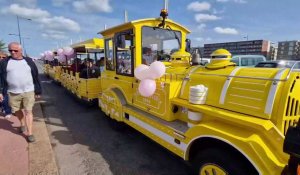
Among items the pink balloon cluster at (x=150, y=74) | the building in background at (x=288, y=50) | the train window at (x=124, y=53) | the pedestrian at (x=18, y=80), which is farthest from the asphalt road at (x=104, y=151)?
the building in background at (x=288, y=50)

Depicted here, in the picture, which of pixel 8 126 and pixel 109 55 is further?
pixel 109 55

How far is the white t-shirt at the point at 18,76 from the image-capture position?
3596 millimetres

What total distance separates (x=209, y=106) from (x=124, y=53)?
220 cm

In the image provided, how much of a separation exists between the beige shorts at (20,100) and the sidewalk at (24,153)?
0.63 meters

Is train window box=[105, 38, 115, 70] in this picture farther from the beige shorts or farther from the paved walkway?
the paved walkway

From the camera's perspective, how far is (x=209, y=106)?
94.8 inches

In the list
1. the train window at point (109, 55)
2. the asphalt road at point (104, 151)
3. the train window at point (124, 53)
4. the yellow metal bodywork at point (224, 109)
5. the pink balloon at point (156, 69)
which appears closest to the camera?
the yellow metal bodywork at point (224, 109)

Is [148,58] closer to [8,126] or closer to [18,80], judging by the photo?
[18,80]

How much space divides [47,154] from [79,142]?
68 cm

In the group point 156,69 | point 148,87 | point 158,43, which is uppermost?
point 158,43

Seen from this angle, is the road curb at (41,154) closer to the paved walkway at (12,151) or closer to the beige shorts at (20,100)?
the paved walkway at (12,151)

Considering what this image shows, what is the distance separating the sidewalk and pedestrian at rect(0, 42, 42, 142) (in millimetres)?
245

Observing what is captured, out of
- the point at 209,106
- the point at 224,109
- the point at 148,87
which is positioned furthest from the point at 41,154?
the point at 224,109

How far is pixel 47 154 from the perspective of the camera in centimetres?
339
